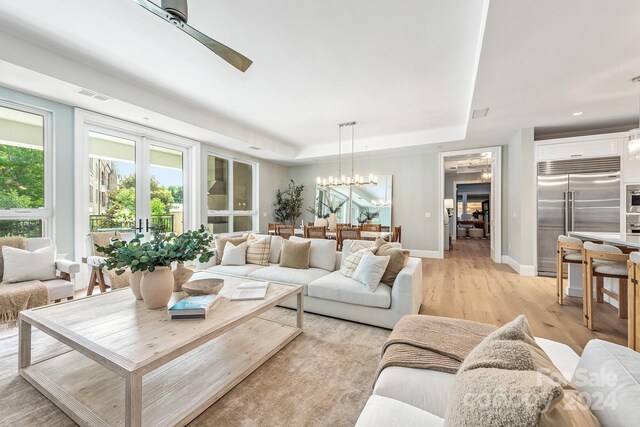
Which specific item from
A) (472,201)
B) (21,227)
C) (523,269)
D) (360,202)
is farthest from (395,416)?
(472,201)

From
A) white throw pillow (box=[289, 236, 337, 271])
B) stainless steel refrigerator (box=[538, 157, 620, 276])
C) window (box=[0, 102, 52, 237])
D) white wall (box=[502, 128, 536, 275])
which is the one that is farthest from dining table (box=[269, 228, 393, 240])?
window (box=[0, 102, 52, 237])

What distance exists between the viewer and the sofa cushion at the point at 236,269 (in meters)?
3.40

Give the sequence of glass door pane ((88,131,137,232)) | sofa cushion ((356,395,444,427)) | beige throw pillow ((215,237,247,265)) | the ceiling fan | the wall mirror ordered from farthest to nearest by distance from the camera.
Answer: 1. the wall mirror
2. glass door pane ((88,131,137,232))
3. beige throw pillow ((215,237,247,265))
4. the ceiling fan
5. sofa cushion ((356,395,444,427))

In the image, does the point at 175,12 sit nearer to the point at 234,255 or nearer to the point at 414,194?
the point at 234,255

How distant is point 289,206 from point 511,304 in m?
5.69

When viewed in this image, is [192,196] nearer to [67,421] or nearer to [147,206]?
[147,206]

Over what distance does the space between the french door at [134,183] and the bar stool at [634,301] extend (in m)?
4.90

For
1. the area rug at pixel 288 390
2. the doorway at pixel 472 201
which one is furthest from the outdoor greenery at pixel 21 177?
the doorway at pixel 472 201

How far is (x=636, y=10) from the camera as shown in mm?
1985

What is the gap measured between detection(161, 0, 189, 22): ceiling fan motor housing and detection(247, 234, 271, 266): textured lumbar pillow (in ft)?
8.69

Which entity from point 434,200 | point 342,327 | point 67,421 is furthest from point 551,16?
point 434,200

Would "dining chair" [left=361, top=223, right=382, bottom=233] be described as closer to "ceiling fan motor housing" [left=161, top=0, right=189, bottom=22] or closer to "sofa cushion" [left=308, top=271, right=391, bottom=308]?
"sofa cushion" [left=308, top=271, right=391, bottom=308]

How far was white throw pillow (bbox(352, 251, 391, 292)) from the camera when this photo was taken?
2.67 m

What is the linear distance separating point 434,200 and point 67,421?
6.60 meters
